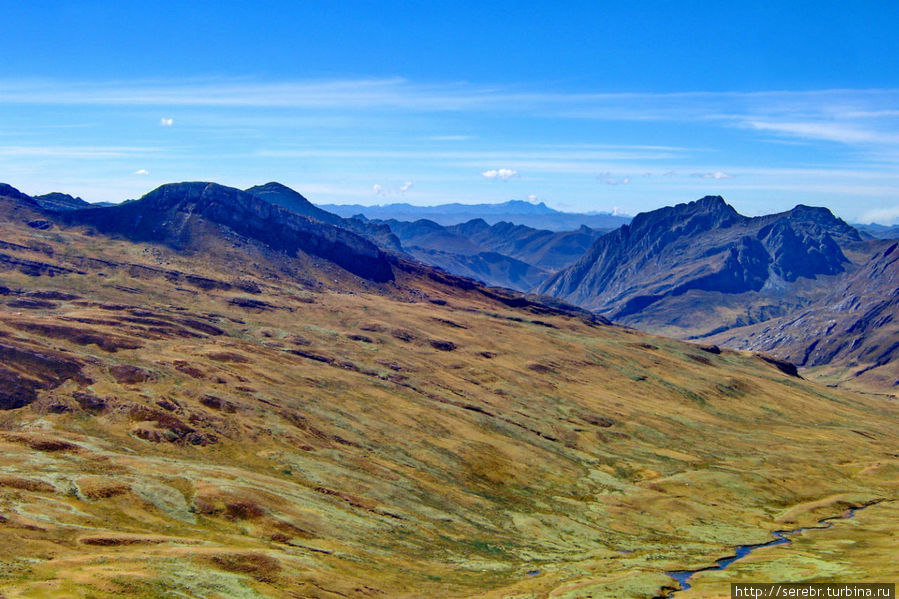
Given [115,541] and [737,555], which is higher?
[115,541]

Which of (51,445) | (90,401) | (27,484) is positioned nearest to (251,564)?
(27,484)

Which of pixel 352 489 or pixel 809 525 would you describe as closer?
pixel 352 489

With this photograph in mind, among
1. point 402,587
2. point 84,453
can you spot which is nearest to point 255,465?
point 84,453

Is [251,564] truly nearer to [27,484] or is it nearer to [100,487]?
[100,487]

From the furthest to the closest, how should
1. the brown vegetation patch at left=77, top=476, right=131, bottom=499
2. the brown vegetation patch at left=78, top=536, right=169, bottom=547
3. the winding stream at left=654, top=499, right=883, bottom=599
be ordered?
the winding stream at left=654, top=499, right=883, bottom=599 < the brown vegetation patch at left=77, top=476, right=131, bottom=499 < the brown vegetation patch at left=78, top=536, right=169, bottom=547

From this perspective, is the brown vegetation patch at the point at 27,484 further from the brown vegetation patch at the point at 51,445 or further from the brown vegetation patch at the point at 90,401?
the brown vegetation patch at the point at 90,401

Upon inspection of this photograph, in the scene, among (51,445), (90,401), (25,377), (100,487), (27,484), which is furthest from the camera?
(25,377)

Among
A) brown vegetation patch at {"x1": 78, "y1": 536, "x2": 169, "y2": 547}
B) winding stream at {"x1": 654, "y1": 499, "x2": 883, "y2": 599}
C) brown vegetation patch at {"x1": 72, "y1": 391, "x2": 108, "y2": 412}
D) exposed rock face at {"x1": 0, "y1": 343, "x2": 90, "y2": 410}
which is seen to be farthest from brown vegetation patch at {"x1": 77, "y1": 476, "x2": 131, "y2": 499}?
winding stream at {"x1": 654, "y1": 499, "x2": 883, "y2": 599}

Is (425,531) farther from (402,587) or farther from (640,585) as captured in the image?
(640,585)

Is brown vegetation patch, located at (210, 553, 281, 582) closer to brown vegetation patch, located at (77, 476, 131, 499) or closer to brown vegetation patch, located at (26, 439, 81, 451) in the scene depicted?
brown vegetation patch, located at (77, 476, 131, 499)

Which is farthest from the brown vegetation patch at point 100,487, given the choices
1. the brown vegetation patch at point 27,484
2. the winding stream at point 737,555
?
the winding stream at point 737,555

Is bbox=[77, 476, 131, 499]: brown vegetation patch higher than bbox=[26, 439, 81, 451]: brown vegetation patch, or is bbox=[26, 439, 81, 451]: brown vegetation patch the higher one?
bbox=[26, 439, 81, 451]: brown vegetation patch
